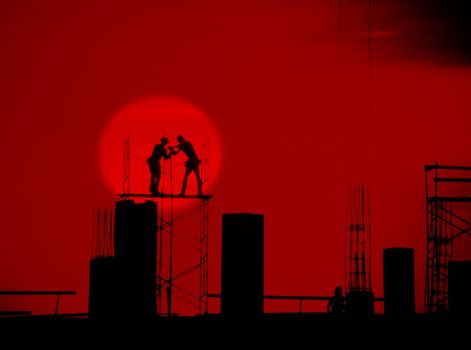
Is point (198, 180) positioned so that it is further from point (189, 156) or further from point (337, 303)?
point (337, 303)

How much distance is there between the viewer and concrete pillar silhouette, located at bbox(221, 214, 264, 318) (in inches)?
784

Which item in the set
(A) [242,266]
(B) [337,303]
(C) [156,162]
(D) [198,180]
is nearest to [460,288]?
(B) [337,303]

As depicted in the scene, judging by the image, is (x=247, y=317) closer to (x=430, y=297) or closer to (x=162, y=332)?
(x=162, y=332)

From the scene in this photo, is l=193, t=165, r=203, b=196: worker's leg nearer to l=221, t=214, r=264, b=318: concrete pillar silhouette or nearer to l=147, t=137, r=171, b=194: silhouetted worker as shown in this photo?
l=147, t=137, r=171, b=194: silhouetted worker

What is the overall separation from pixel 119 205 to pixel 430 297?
1225 centimetres

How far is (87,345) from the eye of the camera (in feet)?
60.7

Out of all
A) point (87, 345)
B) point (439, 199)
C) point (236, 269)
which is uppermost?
point (439, 199)

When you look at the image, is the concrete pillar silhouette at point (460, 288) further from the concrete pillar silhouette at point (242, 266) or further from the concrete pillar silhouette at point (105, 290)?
the concrete pillar silhouette at point (105, 290)

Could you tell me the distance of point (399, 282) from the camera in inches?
995

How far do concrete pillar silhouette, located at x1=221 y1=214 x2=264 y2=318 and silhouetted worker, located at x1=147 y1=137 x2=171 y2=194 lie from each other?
7.05m

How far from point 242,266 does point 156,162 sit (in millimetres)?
8115

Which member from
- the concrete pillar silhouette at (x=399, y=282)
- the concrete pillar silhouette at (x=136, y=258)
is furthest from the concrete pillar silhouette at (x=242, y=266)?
the concrete pillar silhouette at (x=399, y=282)

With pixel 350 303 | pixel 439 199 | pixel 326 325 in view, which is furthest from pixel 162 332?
pixel 439 199

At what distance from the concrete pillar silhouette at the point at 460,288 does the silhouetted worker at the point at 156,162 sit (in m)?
7.80
